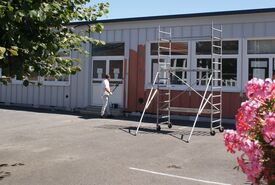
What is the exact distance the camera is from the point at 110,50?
20344mm

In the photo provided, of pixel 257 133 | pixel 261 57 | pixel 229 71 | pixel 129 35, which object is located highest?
pixel 129 35

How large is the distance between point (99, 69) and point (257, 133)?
17762mm

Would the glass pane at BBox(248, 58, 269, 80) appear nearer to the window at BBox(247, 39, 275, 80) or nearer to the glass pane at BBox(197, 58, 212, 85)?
the window at BBox(247, 39, 275, 80)

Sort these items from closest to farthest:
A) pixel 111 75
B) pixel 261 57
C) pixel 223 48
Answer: pixel 261 57 → pixel 223 48 → pixel 111 75

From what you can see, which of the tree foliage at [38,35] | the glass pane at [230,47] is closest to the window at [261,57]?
the glass pane at [230,47]

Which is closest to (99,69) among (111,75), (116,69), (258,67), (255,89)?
(111,75)

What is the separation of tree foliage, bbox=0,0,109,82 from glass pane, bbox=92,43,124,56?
11.5 m

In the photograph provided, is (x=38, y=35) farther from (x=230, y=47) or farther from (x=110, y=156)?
(x=230, y=47)

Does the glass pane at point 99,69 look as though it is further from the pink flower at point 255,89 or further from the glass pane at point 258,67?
the pink flower at point 255,89

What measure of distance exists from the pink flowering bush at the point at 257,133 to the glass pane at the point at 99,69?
Answer: 1737 cm

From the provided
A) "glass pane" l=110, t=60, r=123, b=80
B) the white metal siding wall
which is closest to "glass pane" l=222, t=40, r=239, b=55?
the white metal siding wall

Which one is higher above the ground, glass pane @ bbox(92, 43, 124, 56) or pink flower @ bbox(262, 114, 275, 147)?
glass pane @ bbox(92, 43, 124, 56)

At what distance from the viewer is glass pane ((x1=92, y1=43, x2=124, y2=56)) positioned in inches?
785

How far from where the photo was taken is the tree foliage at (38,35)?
6324 millimetres
